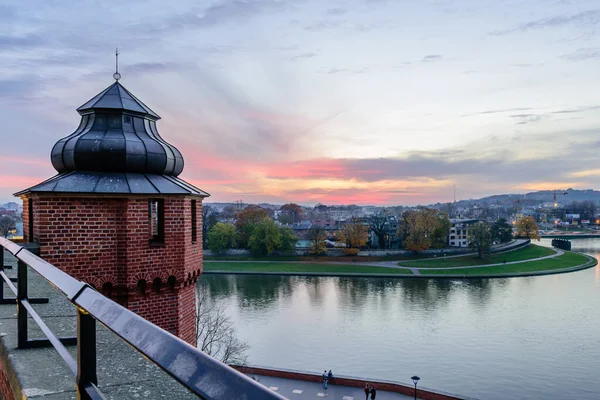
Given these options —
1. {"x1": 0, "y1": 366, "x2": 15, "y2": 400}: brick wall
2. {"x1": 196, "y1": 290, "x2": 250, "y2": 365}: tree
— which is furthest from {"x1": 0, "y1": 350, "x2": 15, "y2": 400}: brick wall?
{"x1": 196, "y1": 290, "x2": 250, "y2": 365}: tree

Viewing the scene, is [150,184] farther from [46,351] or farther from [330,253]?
[330,253]

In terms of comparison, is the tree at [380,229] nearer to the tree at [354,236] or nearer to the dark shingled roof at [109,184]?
the tree at [354,236]

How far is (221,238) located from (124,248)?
191ft

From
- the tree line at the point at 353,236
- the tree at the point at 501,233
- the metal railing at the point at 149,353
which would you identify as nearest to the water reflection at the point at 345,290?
the tree line at the point at 353,236

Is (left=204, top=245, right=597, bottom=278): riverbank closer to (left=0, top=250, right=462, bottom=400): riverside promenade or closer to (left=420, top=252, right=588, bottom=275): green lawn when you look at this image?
(left=420, top=252, right=588, bottom=275): green lawn

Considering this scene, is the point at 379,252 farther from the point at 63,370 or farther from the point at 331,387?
the point at 63,370

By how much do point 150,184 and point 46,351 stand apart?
15.7 ft

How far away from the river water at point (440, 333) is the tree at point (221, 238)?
72.4 feet

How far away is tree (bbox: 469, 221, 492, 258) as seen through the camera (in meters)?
59.5

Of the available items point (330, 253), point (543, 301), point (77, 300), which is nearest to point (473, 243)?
point (330, 253)

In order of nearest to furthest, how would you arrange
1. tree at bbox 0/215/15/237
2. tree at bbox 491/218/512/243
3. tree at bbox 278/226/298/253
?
1. tree at bbox 0/215/15/237
2. tree at bbox 278/226/298/253
3. tree at bbox 491/218/512/243

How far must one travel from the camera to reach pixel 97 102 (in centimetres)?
782

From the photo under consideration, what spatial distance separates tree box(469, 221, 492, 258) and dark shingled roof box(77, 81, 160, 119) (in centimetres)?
5816

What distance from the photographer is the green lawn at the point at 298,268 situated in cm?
5128
